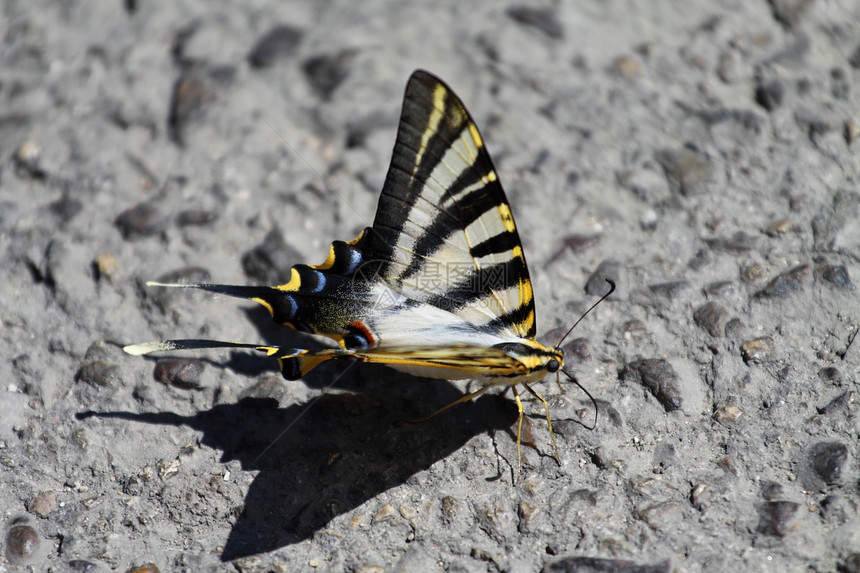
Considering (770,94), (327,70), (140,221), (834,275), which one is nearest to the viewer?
(834,275)

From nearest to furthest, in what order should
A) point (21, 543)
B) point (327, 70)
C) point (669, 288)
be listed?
point (21, 543) < point (669, 288) < point (327, 70)

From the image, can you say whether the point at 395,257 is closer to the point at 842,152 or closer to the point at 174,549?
the point at 174,549

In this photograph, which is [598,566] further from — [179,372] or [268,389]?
[179,372]

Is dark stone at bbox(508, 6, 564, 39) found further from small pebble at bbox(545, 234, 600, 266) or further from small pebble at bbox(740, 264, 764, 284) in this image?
small pebble at bbox(740, 264, 764, 284)

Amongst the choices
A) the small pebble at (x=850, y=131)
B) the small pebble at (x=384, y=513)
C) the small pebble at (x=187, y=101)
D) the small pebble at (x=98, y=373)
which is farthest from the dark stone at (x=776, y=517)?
the small pebble at (x=187, y=101)

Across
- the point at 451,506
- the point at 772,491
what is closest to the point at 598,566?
the point at 451,506

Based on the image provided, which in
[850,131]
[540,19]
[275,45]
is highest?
[540,19]

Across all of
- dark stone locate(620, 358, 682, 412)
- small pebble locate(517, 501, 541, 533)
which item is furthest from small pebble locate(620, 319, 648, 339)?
small pebble locate(517, 501, 541, 533)
